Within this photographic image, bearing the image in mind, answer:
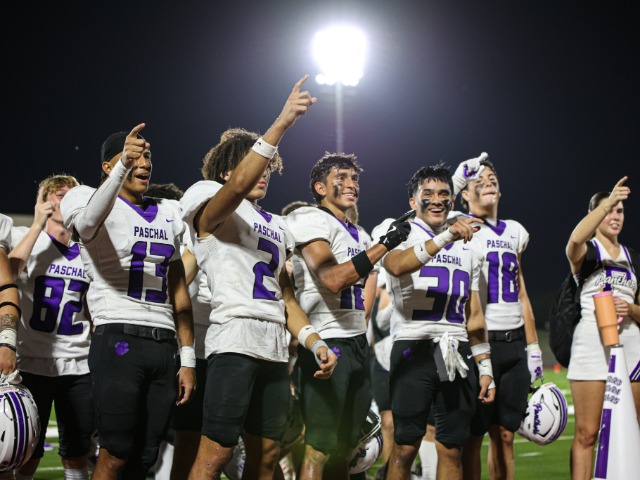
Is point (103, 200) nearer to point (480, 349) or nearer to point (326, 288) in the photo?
point (326, 288)

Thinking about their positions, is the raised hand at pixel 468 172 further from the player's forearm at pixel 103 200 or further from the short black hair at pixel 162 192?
the player's forearm at pixel 103 200

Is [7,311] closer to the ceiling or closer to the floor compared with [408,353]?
closer to the ceiling

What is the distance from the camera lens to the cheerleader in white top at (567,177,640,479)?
522cm

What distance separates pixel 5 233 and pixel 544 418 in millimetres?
3599

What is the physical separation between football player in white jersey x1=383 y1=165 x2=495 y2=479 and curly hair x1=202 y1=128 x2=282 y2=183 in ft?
3.64

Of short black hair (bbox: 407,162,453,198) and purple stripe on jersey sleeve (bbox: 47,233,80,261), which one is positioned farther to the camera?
short black hair (bbox: 407,162,453,198)

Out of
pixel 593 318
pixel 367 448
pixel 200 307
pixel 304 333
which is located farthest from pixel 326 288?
pixel 593 318

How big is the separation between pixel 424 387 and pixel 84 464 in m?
1.99

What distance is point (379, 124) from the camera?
25.1m

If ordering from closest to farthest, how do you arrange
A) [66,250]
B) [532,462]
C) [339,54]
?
[66,250], [532,462], [339,54]

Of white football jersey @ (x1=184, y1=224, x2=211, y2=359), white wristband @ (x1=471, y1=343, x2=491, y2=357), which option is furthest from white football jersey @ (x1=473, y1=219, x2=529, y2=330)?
white football jersey @ (x1=184, y1=224, x2=211, y2=359)

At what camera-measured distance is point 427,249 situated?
4.40 m

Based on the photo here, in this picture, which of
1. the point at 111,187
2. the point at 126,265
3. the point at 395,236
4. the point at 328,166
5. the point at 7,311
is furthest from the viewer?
the point at 328,166

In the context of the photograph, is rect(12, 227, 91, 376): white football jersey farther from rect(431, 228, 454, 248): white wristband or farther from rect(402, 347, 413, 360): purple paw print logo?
rect(431, 228, 454, 248): white wristband
